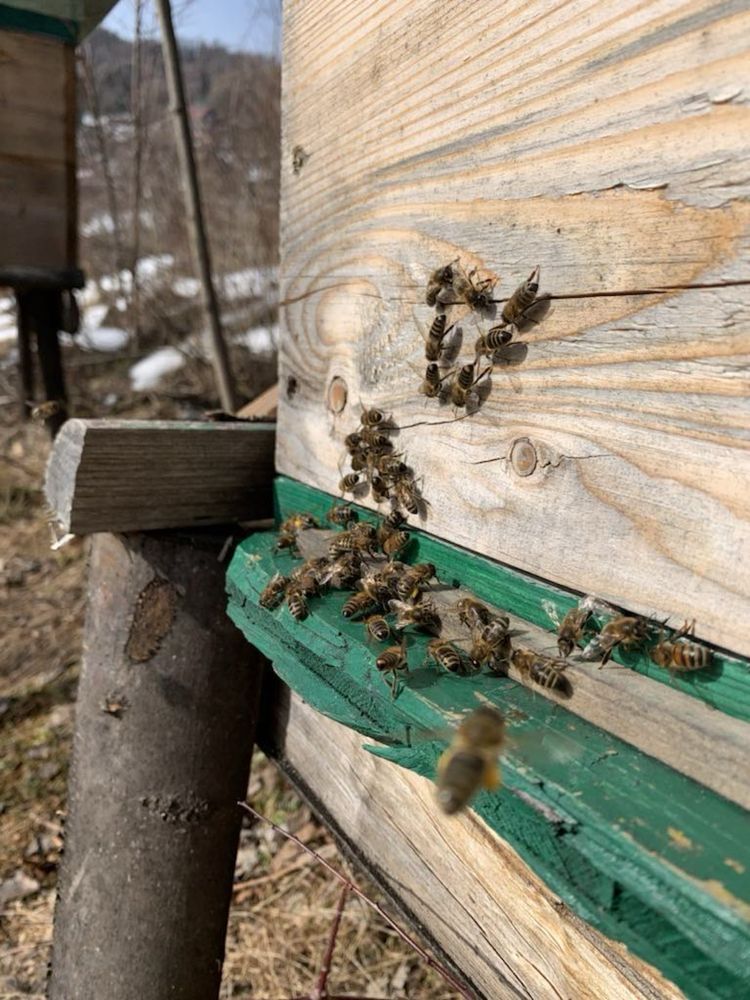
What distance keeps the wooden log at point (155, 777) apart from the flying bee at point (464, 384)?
3.77ft

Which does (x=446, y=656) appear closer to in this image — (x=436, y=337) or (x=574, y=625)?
(x=574, y=625)

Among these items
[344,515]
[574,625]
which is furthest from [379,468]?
[574,625]

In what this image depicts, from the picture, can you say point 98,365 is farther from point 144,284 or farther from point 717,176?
point 717,176

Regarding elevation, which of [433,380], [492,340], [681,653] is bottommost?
[681,653]

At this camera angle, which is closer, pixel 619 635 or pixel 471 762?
pixel 471 762

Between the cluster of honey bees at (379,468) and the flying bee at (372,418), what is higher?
the flying bee at (372,418)

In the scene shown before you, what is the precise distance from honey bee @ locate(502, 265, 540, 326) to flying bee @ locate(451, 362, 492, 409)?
137 millimetres

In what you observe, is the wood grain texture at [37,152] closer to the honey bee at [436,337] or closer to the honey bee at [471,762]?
the honey bee at [436,337]

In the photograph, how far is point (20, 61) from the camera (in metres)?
4.81

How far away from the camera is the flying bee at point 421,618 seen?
1600mm

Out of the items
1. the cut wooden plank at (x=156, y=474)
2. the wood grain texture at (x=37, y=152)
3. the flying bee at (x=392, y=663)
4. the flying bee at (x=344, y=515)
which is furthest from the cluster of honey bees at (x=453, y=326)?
the wood grain texture at (x=37, y=152)

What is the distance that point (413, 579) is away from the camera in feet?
5.69

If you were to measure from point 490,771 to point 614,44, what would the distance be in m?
1.13

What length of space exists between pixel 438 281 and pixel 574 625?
2.48 feet
